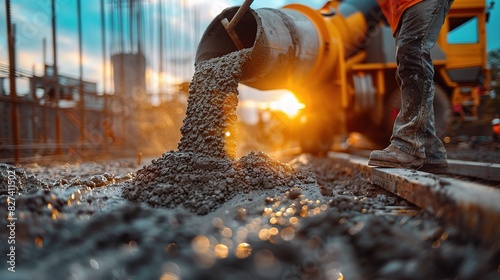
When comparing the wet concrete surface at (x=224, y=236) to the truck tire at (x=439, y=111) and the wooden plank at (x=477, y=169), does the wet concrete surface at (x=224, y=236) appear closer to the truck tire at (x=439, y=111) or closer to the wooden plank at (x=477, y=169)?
the wooden plank at (x=477, y=169)

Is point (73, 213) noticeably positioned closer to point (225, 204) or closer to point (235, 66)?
point (225, 204)

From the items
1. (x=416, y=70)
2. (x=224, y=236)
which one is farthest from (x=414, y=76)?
(x=224, y=236)

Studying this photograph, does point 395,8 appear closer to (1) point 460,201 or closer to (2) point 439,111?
(1) point 460,201

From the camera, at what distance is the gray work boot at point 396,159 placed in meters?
2.11

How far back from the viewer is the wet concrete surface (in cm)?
91

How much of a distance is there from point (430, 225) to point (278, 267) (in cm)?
60

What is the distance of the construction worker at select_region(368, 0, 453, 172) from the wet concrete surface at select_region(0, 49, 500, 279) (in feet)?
1.57

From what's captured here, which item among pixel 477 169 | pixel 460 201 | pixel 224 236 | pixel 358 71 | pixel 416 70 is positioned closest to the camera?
pixel 460 201

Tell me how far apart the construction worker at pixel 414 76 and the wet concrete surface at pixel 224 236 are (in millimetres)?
479

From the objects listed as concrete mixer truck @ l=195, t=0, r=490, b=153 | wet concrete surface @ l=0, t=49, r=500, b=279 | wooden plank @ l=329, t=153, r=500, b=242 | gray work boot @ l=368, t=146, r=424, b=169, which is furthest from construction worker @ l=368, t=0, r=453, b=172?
concrete mixer truck @ l=195, t=0, r=490, b=153

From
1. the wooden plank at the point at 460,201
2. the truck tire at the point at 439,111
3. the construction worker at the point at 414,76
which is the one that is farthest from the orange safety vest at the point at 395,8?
the truck tire at the point at 439,111

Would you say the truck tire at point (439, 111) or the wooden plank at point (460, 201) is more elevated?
the truck tire at point (439, 111)

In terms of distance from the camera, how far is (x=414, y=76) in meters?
2.12

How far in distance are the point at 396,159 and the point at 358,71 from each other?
2800 millimetres
